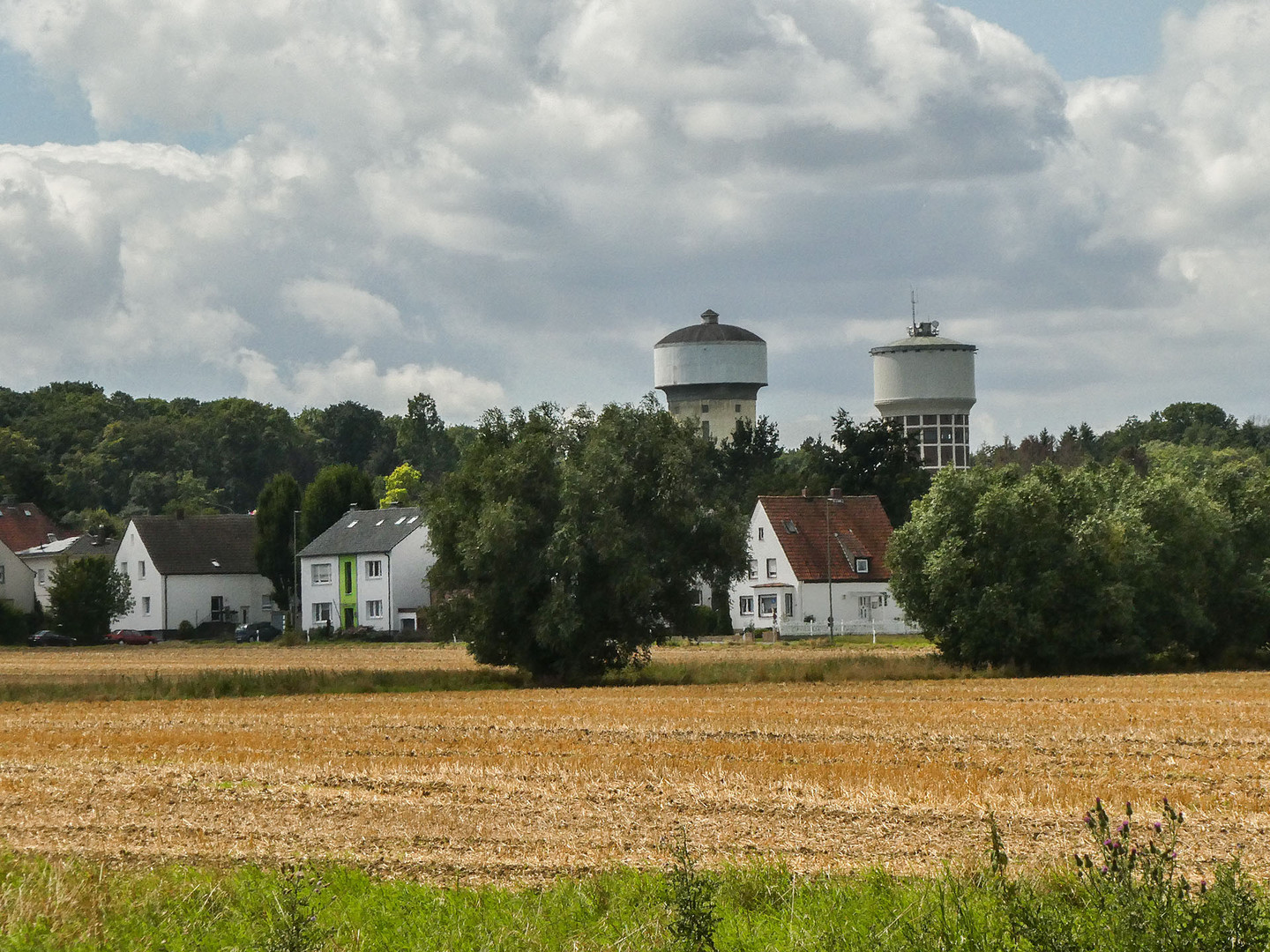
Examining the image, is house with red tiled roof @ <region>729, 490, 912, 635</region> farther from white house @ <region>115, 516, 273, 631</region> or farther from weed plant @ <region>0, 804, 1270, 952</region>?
weed plant @ <region>0, 804, 1270, 952</region>

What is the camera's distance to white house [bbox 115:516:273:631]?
108 metres

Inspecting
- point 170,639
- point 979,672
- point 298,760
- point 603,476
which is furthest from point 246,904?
point 170,639

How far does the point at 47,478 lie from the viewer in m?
136

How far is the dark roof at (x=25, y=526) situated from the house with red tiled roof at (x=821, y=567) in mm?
57763

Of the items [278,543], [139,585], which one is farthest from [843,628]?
Answer: [139,585]

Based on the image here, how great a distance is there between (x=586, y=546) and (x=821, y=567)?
45.7 meters

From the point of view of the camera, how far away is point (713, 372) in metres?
127

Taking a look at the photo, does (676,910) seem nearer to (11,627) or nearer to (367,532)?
(11,627)

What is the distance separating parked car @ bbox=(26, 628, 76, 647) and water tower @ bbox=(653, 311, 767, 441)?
49.9 metres

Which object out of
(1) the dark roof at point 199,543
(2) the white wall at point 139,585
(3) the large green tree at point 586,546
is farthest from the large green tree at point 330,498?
(3) the large green tree at point 586,546

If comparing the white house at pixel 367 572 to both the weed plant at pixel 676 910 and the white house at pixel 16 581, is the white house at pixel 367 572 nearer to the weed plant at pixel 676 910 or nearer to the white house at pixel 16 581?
the white house at pixel 16 581

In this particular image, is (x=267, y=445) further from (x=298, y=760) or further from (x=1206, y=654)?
(x=298, y=760)

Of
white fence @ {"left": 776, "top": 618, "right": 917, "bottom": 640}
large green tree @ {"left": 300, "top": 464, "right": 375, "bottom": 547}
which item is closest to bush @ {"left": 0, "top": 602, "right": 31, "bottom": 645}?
large green tree @ {"left": 300, "top": 464, "right": 375, "bottom": 547}

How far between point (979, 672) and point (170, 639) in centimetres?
6972
